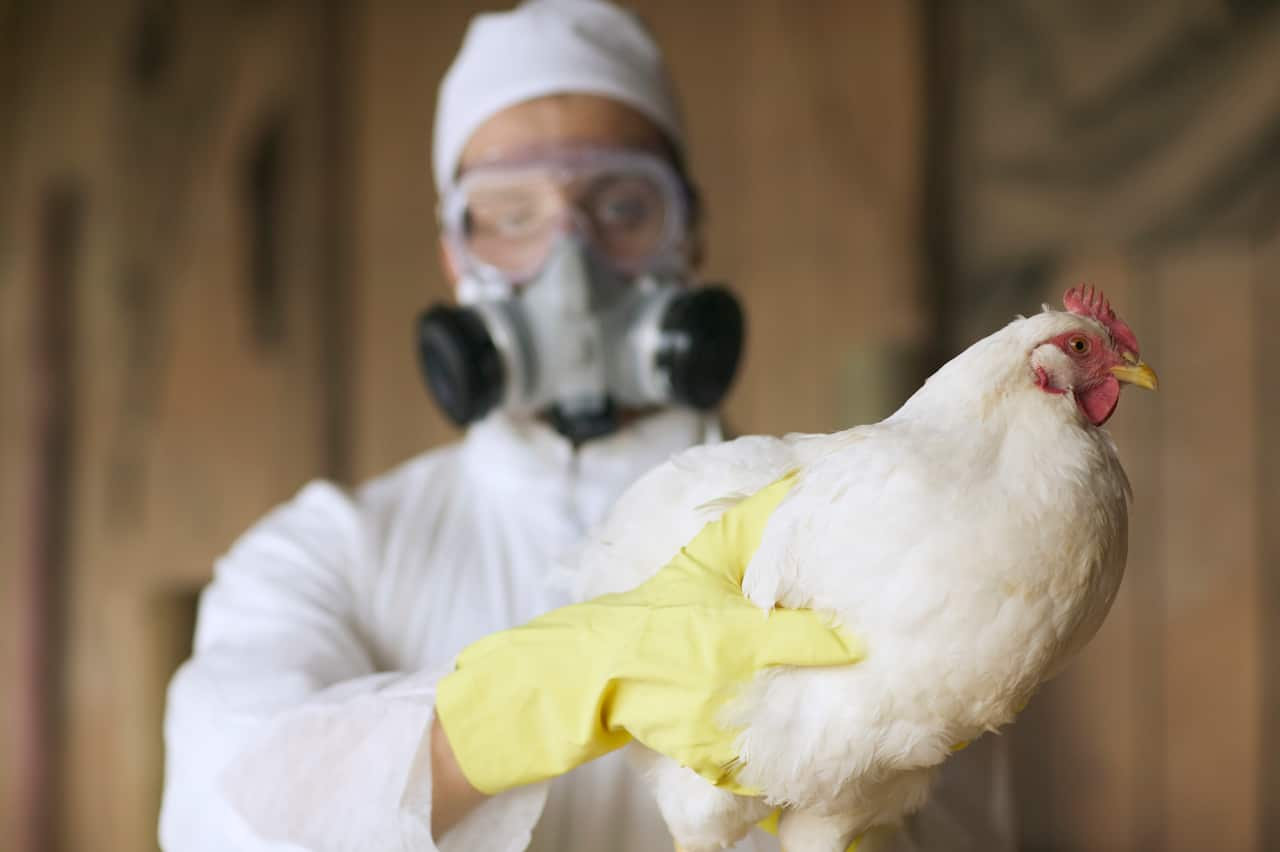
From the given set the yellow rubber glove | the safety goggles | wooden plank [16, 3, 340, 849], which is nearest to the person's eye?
the safety goggles

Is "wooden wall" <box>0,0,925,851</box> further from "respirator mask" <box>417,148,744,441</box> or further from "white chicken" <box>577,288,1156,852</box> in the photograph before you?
"white chicken" <box>577,288,1156,852</box>

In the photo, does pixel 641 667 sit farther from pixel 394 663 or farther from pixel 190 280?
pixel 190 280

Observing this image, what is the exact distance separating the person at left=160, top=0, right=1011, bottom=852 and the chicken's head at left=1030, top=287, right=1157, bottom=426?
44 centimetres

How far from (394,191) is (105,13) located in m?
0.68

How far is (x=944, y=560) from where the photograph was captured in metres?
0.61

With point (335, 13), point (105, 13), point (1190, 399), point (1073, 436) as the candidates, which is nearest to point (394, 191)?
point (335, 13)

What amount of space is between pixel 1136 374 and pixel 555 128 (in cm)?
72

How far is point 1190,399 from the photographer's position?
1.90m

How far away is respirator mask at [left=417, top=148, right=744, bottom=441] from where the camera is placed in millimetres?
1162

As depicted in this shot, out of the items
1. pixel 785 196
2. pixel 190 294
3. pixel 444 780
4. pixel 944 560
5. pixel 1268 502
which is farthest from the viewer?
pixel 190 294

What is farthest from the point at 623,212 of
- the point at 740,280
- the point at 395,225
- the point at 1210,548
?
the point at 1210,548

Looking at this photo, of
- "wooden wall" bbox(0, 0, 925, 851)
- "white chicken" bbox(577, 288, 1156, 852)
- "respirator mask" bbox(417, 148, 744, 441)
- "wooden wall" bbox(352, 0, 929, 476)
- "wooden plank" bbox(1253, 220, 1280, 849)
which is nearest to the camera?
"white chicken" bbox(577, 288, 1156, 852)

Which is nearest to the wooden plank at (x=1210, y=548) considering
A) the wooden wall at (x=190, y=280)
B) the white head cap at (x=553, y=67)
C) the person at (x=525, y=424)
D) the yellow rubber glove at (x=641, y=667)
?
the wooden wall at (x=190, y=280)

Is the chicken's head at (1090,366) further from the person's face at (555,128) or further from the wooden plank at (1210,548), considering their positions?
the wooden plank at (1210,548)
